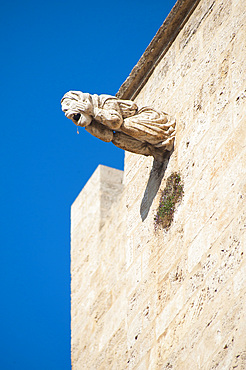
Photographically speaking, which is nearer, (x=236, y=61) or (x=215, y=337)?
(x=215, y=337)

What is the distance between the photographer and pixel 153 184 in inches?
231

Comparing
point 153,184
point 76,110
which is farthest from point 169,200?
point 76,110

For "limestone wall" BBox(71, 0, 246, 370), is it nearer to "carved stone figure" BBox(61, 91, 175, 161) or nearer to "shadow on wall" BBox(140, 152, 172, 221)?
"shadow on wall" BBox(140, 152, 172, 221)

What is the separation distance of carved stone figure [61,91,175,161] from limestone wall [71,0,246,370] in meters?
0.13

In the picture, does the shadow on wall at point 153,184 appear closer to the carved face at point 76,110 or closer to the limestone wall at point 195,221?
the limestone wall at point 195,221

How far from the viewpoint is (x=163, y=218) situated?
5.51m

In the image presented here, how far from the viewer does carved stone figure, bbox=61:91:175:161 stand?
17.8 feet

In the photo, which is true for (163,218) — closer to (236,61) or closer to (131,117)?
(131,117)

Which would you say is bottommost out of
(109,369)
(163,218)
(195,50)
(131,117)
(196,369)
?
(196,369)

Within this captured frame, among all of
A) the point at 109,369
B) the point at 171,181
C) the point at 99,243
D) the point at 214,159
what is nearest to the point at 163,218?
the point at 171,181

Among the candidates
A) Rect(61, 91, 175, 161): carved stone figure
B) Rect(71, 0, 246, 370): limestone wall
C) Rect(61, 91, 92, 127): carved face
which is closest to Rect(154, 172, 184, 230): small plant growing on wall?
Rect(71, 0, 246, 370): limestone wall

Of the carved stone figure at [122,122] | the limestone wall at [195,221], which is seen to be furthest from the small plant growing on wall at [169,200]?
the carved stone figure at [122,122]

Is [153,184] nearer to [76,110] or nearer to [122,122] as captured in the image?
[122,122]

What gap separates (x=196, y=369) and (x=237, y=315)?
0.49 meters
